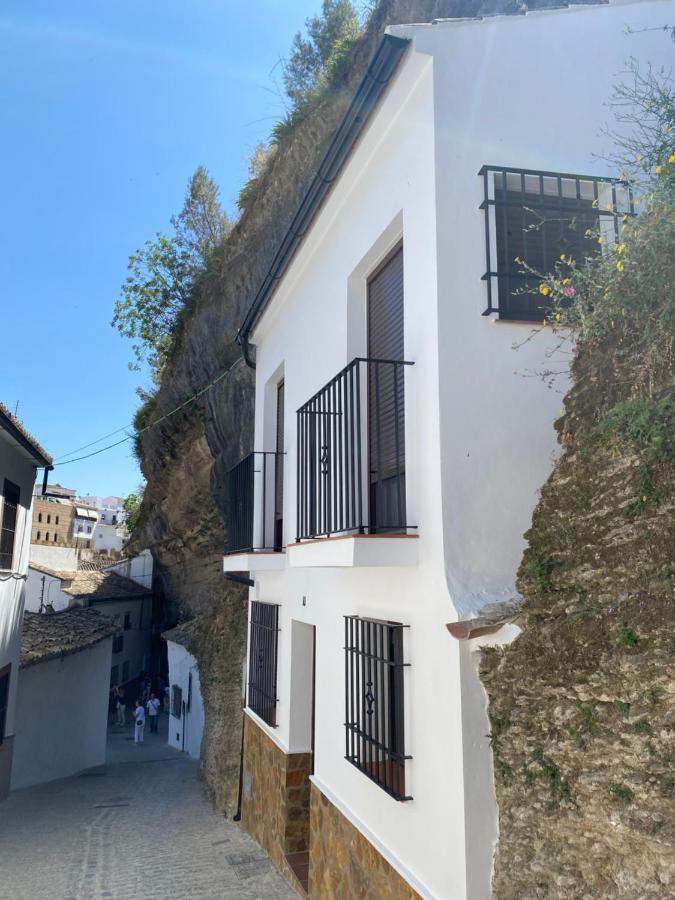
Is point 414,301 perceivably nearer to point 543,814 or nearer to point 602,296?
point 602,296

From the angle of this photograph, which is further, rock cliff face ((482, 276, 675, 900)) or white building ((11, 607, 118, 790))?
white building ((11, 607, 118, 790))

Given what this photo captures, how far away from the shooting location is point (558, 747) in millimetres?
3012

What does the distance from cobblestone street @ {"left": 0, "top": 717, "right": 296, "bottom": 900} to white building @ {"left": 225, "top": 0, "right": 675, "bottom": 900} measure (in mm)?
2485

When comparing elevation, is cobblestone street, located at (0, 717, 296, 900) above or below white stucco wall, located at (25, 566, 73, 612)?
below

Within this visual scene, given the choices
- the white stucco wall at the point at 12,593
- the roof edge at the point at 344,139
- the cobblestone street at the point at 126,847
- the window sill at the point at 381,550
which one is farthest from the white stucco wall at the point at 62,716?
the window sill at the point at 381,550

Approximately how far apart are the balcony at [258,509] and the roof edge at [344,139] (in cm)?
226

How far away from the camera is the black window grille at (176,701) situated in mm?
22536

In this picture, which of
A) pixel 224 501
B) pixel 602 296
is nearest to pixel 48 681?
pixel 224 501

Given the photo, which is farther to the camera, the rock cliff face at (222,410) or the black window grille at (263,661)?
the rock cliff face at (222,410)

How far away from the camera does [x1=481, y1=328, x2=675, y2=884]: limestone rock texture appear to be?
2.58m

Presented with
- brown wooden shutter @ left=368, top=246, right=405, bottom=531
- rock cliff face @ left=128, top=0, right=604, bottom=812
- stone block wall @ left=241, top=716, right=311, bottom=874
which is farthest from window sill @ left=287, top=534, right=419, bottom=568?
rock cliff face @ left=128, top=0, right=604, bottom=812

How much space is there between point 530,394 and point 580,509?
101 cm

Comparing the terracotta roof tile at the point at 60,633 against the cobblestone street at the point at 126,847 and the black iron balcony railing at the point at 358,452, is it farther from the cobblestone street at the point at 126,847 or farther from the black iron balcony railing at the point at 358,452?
the black iron balcony railing at the point at 358,452

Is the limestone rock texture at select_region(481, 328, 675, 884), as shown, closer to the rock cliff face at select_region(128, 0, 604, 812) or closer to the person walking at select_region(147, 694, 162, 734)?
the rock cliff face at select_region(128, 0, 604, 812)
